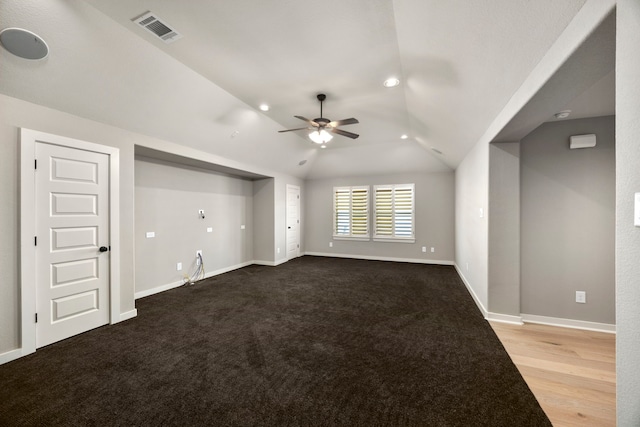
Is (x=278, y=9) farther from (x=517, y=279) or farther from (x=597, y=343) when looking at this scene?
(x=597, y=343)

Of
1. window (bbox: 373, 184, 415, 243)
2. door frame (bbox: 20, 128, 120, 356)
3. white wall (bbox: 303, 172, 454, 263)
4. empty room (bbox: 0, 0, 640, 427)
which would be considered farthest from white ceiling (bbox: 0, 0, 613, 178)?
window (bbox: 373, 184, 415, 243)

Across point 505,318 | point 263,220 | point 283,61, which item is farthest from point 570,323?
point 263,220

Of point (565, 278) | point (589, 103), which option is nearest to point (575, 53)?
point (589, 103)

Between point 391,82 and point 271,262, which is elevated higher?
point 391,82

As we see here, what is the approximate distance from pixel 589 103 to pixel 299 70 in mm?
3132

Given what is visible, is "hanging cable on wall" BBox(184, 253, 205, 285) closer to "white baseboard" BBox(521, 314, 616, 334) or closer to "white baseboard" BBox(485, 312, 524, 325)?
"white baseboard" BBox(485, 312, 524, 325)

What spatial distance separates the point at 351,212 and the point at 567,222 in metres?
5.01

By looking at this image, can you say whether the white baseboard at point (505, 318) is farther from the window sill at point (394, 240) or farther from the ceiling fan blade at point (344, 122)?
the window sill at point (394, 240)

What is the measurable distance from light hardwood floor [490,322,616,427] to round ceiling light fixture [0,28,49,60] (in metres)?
4.88

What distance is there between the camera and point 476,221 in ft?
12.9

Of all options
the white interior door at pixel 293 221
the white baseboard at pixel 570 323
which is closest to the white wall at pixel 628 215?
the white baseboard at pixel 570 323

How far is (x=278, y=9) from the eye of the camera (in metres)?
2.08

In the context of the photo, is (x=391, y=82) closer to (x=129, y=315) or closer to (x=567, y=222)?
(x=567, y=222)

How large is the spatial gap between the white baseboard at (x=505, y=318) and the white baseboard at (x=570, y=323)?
0.49ft
